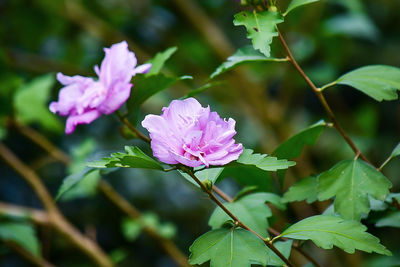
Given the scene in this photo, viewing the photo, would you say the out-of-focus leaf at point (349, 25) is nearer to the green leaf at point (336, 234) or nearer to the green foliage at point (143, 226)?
the green foliage at point (143, 226)

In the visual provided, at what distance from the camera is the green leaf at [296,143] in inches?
26.1

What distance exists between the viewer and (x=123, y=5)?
2033 millimetres

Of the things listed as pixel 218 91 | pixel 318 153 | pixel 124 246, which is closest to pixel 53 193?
pixel 124 246

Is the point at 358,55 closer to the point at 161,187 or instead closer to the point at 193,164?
the point at 161,187

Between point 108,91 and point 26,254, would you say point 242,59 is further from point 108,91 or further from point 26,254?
point 26,254

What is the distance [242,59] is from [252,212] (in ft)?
0.72

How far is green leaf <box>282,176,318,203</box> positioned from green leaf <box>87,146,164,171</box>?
22cm

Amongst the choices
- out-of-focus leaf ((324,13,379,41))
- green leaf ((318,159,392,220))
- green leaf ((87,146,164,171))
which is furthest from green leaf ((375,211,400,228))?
out-of-focus leaf ((324,13,379,41))

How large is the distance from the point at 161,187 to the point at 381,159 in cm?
96

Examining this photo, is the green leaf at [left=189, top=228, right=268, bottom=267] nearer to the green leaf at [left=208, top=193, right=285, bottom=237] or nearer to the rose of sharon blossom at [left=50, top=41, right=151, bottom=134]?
the green leaf at [left=208, top=193, right=285, bottom=237]

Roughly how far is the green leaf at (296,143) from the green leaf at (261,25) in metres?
0.16

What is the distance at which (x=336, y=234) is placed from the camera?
1.71 ft

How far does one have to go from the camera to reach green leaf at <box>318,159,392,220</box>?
0.58 m

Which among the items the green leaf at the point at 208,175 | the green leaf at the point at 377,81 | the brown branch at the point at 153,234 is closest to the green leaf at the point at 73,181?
the green leaf at the point at 208,175
